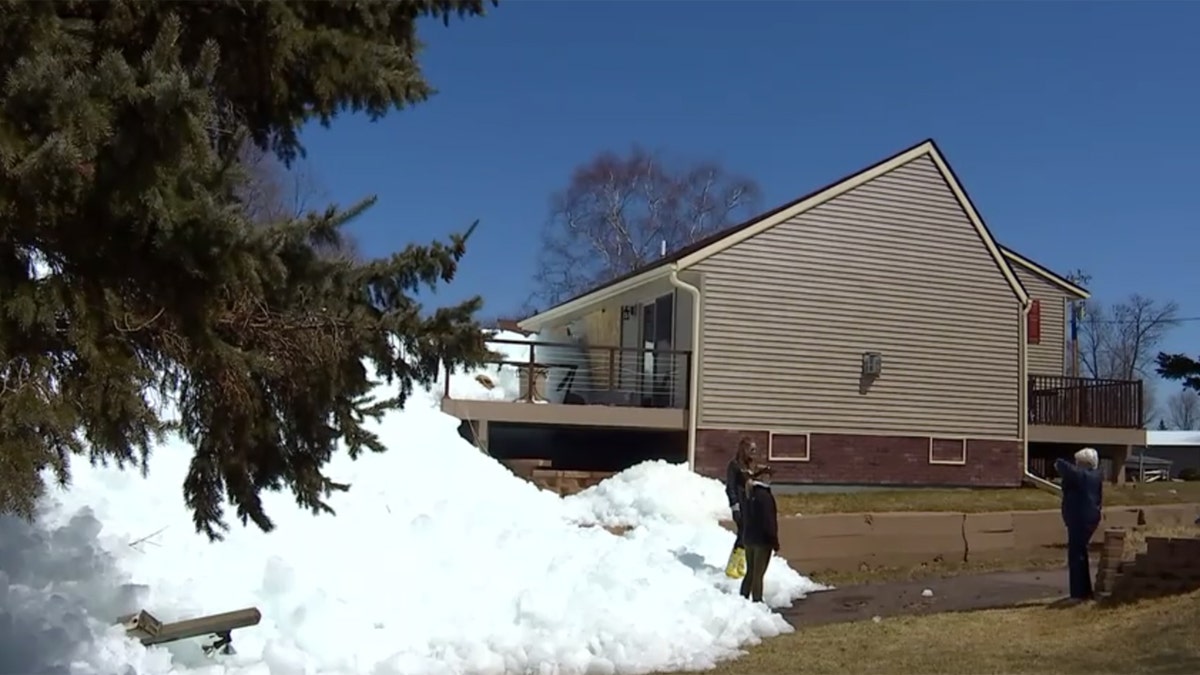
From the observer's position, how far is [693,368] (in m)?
21.5

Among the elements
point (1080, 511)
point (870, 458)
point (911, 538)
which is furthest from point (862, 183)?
point (1080, 511)

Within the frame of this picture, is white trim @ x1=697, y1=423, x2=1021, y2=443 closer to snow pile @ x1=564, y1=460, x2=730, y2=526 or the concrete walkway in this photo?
snow pile @ x1=564, y1=460, x2=730, y2=526

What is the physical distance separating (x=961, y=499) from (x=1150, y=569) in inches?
366

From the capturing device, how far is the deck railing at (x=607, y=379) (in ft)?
71.3

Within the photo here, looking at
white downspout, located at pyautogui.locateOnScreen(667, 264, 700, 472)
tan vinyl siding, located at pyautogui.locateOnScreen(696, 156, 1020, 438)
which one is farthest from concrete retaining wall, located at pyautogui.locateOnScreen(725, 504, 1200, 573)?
tan vinyl siding, located at pyautogui.locateOnScreen(696, 156, 1020, 438)

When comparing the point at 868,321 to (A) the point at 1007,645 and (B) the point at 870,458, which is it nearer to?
A: (B) the point at 870,458

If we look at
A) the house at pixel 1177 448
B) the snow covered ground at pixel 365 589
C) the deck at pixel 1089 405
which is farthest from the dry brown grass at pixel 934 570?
the house at pixel 1177 448

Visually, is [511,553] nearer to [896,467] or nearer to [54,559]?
[54,559]

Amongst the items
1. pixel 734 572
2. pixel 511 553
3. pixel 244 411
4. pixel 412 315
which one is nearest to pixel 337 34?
pixel 412 315

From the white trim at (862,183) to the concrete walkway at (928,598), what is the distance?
822 centimetres

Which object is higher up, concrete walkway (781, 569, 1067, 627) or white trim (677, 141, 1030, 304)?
white trim (677, 141, 1030, 304)

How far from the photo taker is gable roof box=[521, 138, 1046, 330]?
71.8 feet

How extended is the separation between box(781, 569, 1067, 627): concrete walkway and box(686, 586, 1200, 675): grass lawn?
43.5 inches

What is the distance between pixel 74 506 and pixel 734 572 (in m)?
6.90
